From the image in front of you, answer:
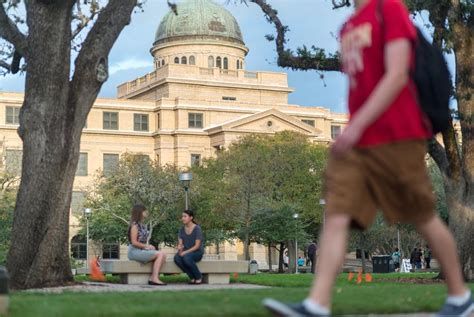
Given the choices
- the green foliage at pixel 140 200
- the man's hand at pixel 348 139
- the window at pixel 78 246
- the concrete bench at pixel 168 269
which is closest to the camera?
the man's hand at pixel 348 139

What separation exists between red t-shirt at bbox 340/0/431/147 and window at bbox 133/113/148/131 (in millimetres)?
87256

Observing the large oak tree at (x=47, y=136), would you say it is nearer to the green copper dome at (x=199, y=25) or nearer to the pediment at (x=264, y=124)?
the pediment at (x=264, y=124)

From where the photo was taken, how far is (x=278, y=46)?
17875mm

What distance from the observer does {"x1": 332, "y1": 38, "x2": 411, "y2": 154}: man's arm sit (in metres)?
4.85

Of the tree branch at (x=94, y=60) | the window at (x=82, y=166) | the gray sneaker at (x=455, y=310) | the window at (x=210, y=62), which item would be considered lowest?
the gray sneaker at (x=455, y=310)

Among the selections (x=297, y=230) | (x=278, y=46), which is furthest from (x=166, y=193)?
(x=278, y=46)

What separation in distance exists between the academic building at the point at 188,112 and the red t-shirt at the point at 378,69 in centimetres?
7545

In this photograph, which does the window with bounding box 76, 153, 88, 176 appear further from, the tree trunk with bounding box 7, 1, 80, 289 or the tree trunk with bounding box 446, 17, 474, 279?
the tree trunk with bounding box 7, 1, 80, 289

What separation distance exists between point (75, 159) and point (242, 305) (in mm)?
7208

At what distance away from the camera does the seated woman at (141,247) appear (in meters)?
14.6

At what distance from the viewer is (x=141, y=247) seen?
14938mm

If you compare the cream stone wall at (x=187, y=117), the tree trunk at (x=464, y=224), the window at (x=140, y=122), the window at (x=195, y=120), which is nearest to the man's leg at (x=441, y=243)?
the tree trunk at (x=464, y=224)

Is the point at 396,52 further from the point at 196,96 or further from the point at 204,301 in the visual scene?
the point at 196,96

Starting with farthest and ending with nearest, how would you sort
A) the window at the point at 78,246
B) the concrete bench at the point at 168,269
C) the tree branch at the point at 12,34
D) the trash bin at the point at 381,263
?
the window at the point at 78,246, the trash bin at the point at 381,263, the concrete bench at the point at 168,269, the tree branch at the point at 12,34
